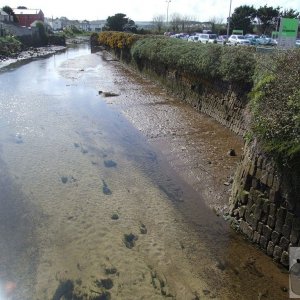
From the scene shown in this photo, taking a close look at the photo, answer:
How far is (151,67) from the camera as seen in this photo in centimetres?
2581

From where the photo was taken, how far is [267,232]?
20.9 feet

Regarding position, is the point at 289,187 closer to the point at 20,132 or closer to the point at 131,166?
the point at 131,166

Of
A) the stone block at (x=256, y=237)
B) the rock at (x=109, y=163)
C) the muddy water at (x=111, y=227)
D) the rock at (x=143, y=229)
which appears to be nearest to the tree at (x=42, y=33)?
the muddy water at (x=111, y=227)

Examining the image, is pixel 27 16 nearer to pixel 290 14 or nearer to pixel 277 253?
pixel 290 14


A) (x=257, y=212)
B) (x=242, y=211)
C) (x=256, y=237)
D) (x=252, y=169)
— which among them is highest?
(x=252, y=169)

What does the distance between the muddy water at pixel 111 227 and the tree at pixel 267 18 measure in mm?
49812

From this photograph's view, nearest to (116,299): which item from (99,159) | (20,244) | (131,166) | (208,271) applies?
(208,271)

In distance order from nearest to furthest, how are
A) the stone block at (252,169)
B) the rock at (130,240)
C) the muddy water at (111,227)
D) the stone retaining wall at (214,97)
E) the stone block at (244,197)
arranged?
the muddy water at (111,227) < the stone block at (252,169) < the rock at (130,240) < the stone block at (244,197) < the stone retaining wall at (214,97)

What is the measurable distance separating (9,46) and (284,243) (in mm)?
49236

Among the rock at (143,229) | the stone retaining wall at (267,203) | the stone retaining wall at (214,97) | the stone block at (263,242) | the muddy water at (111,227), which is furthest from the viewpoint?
the stone retaining wall at (214,97)

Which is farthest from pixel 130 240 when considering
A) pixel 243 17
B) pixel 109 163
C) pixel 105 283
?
pixel 243 17

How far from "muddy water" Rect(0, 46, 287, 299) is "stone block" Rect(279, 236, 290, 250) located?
1.44ft

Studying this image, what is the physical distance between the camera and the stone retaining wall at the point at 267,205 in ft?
18.9

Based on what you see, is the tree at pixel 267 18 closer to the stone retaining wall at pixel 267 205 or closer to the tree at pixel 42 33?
the tree at pixel 42 33
